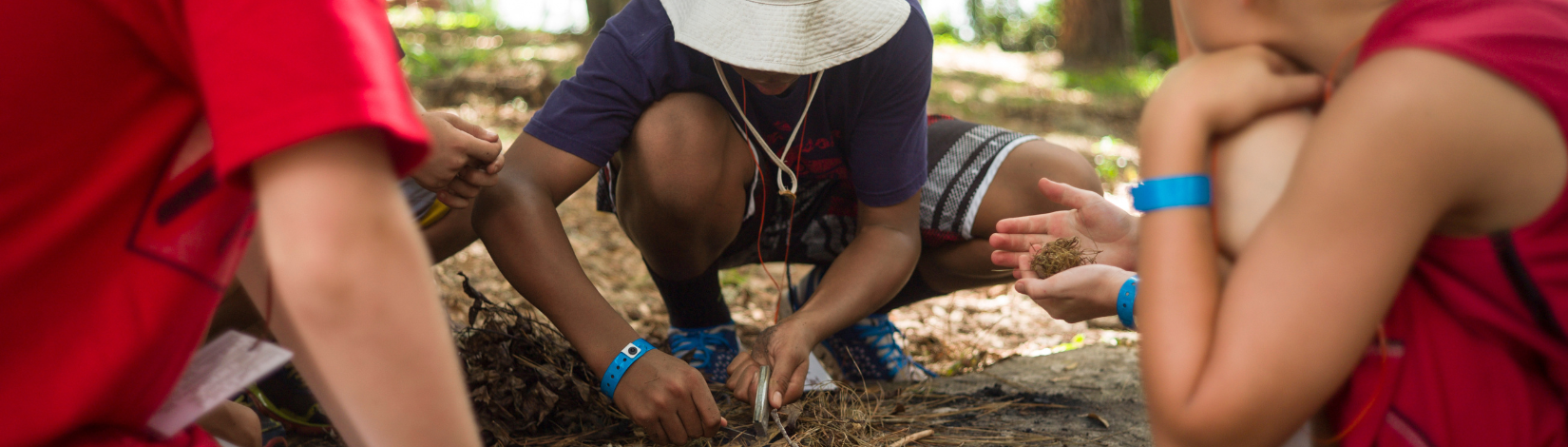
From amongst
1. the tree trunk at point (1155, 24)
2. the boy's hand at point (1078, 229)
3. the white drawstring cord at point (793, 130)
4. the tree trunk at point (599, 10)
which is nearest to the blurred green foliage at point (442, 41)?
the tree trunk at point (599, 10)

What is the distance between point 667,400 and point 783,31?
0.72 meters

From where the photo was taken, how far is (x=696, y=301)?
243 cm

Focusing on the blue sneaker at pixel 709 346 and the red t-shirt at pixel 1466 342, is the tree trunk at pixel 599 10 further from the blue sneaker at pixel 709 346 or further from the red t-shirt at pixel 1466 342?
the red t-shirt at pixel 1466 342

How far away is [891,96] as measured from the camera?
210 centimetres

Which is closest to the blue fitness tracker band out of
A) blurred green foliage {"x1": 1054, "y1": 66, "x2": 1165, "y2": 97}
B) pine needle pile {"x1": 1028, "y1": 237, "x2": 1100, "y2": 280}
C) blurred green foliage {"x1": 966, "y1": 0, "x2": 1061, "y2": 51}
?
pine needle pile {"x1": 1028, "y1": 237, "x2": 1100, "y2": 280}

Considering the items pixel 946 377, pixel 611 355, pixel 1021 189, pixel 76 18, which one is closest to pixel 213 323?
pixel 611 355

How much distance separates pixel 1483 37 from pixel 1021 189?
1.47 m

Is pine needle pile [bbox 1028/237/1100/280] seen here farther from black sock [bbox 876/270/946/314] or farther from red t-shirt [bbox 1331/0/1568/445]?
black sock [bbox 876/270/946/314]

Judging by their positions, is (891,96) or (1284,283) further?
(891,96)

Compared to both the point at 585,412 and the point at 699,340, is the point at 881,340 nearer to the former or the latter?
the point at 699,340

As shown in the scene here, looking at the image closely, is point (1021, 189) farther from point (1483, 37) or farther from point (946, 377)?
point (1483, 37)

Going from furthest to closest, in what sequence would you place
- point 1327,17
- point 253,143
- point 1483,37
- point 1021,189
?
1. point 1021,189
2. point 1327,17
3. point 1483,37
4. point 253,143

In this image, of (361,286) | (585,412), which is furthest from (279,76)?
(585,412)

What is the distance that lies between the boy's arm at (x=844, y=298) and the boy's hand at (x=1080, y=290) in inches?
19.3
